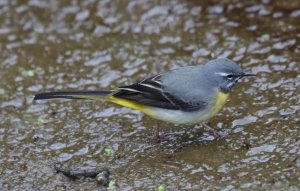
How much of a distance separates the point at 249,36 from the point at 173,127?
2.48 metres

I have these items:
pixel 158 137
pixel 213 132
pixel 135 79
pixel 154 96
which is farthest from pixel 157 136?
pixel 135 79

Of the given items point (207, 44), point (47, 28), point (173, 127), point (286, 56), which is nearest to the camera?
point (173, 127)

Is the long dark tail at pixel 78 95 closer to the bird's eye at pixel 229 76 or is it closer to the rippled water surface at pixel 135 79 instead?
the rippled water surface at pixel 135 79

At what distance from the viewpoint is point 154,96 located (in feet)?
25.0

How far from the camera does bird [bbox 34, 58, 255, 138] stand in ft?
24.6

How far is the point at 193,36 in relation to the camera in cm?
1012

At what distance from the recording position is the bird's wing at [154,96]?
7500mm

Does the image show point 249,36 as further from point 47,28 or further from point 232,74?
point 47,28

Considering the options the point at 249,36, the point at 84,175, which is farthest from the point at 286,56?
the point at 84,175

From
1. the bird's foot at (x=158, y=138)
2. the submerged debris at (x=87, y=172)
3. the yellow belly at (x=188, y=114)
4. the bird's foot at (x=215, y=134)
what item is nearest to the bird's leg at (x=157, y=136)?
the bird's foot at (x=158, y=138)

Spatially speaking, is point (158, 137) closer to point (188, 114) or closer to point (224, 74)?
point (188, 114)

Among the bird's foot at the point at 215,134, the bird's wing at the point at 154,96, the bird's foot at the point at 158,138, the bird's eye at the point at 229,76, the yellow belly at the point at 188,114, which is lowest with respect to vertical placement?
the bird's foot at the point at 158,138

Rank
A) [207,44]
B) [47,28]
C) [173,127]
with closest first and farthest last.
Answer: [173,127]
[207,44]
[47,28]

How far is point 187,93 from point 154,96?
411 mm
